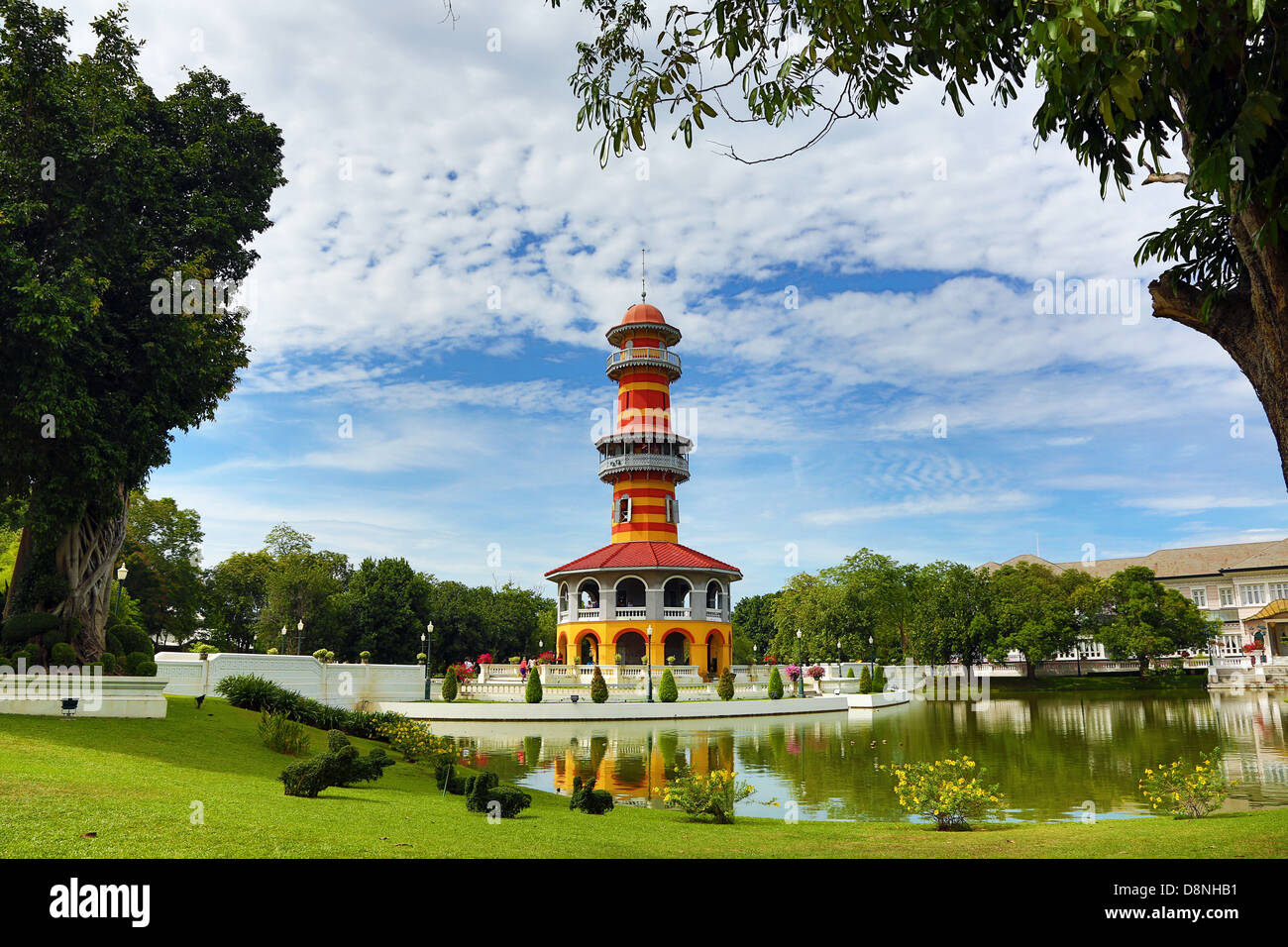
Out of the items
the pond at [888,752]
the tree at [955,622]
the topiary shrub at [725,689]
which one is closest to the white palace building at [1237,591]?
the tree at [955,622]

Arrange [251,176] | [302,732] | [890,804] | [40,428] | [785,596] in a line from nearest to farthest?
[890,804] → [302,732] → [40,428] → [251,176] → [785,596]

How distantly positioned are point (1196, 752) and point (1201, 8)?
67.6 feet

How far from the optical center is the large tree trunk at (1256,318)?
673cm

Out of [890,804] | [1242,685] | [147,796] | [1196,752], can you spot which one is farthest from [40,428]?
[1242,685]

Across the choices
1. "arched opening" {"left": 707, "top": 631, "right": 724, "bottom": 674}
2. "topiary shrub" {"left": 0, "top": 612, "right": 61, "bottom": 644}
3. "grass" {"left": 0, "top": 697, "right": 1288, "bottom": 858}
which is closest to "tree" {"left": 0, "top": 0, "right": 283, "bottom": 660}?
"topiary shrub" {"left": 0, "top": 612, "right": 61, "bottom": 644}

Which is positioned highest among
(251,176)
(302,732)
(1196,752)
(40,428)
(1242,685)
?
(251,176)

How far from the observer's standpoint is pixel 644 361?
52.8 m

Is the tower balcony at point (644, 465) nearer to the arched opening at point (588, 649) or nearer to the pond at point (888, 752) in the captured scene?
the arched opening at point (588, 649)

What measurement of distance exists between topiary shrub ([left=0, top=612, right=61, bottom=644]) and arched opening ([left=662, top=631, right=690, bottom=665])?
114 ft

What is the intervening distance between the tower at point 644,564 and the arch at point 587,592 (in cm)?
7

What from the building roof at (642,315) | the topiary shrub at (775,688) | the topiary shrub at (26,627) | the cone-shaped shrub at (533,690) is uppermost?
the building roof at (642,315)

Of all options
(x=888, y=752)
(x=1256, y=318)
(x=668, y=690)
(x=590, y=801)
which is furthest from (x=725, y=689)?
(x=1256, y=318)
